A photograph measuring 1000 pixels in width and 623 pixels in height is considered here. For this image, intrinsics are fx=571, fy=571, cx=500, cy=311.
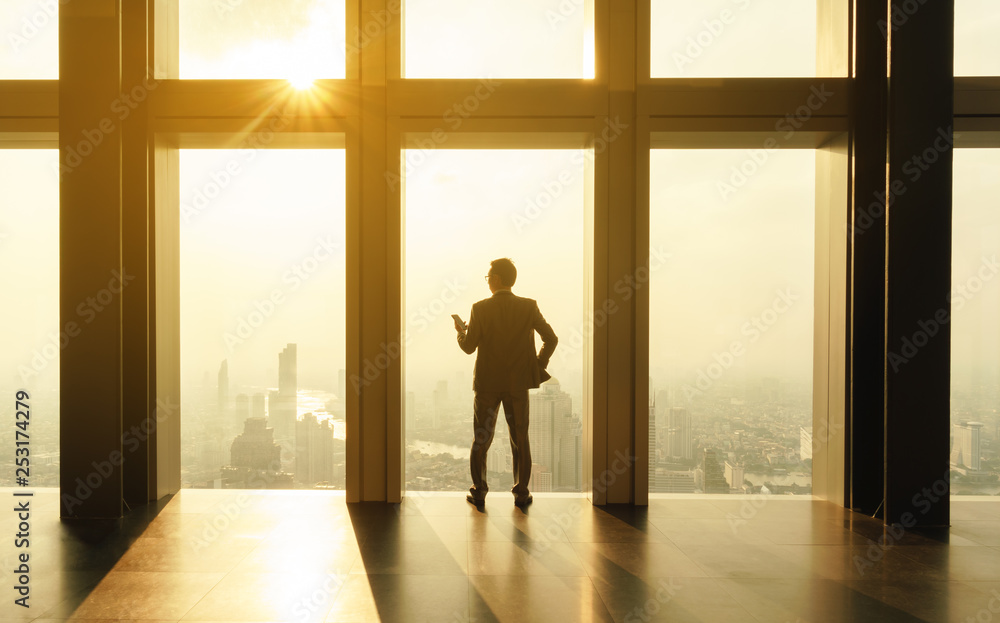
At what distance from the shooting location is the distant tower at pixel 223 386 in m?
4.10

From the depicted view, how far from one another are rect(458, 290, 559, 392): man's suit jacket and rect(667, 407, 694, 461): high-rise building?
99cm

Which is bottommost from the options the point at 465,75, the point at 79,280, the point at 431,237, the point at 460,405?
the point at 460,405

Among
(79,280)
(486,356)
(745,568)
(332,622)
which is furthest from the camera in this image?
(486,356)

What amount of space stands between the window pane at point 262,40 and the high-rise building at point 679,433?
338cm

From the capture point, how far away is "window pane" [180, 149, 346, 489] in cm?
410

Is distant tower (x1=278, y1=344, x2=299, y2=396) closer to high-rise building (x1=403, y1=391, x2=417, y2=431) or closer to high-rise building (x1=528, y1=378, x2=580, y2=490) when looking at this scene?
high-rise building (x1=403, y1=391, x2=417, y2=431)

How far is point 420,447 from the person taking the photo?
4.16 meters

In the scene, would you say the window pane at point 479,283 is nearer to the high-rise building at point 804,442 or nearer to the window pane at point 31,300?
the high-rise building at point 804,442

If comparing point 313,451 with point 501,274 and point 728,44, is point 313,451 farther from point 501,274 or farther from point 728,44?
point 728,44

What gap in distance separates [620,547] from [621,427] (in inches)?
39.2

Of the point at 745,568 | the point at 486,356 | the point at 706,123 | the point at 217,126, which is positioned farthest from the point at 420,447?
the point at 706,123

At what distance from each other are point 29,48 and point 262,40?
1.57 m

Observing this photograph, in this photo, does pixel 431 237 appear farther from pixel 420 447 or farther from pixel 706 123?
pixel 706 123

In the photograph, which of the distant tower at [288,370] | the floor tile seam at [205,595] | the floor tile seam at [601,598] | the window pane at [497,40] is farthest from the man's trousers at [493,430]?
the window pane at [497,40]
